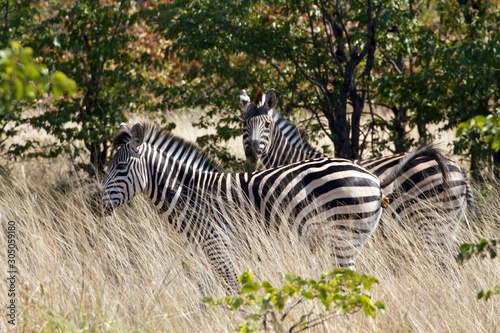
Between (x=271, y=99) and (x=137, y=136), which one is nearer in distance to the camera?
(x=137, y=136)

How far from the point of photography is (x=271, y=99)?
849 cm

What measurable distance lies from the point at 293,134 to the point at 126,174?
2.81m

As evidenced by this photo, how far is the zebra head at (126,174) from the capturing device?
19.0 ft

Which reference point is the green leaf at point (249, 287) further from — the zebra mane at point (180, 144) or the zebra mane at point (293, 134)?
the zebra mane at point (293, 134)

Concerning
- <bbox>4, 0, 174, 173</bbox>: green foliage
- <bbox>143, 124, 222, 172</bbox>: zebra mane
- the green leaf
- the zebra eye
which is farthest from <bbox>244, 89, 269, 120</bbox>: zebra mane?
the green leaf

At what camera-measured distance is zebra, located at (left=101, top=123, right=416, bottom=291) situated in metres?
5.52

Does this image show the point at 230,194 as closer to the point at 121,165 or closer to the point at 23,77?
the point at 121,165

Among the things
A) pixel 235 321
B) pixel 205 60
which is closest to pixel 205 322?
pixel 235 321

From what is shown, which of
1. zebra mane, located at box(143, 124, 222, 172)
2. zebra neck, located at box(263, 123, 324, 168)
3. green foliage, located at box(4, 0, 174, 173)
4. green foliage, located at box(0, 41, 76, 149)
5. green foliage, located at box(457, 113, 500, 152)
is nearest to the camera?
green foliage, located at box(0, 41, 76, 149)

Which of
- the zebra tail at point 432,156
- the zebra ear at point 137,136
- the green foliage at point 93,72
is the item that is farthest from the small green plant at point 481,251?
the green foliage at point 93,72

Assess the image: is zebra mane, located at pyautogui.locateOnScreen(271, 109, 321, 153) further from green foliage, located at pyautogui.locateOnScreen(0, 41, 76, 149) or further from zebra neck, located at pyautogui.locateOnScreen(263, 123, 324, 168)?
green foliage, located at pyautogui.locateOnScreen(0, 41, 76, 149)

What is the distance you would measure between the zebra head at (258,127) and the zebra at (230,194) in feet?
6.44

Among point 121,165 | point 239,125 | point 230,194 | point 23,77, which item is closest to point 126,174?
point 121,165

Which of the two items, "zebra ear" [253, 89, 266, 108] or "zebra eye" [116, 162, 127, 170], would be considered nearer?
"zebra eye" [116, 162, 127, 170]
